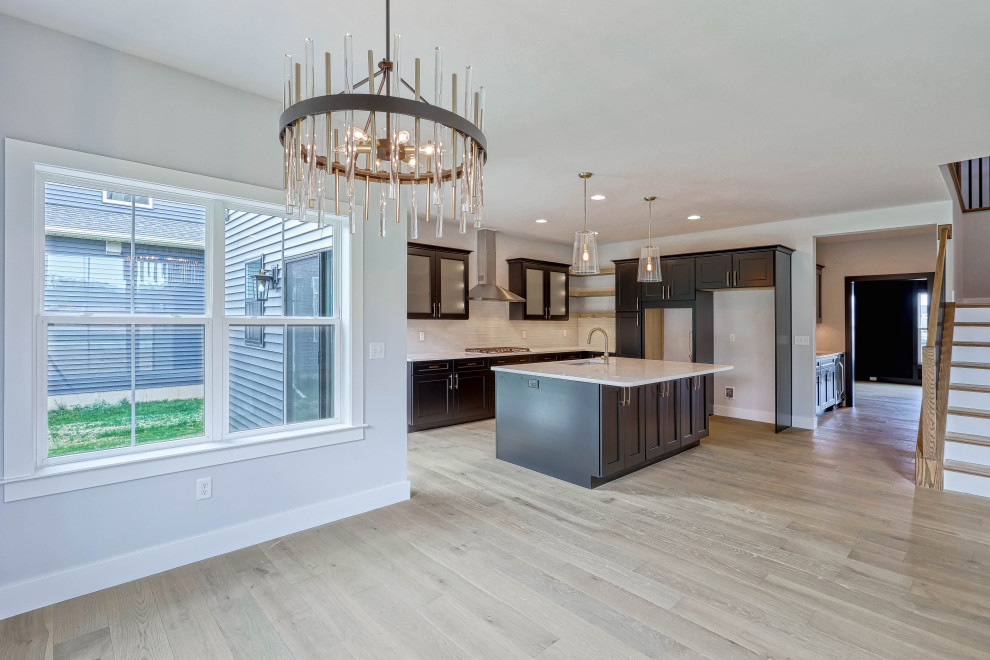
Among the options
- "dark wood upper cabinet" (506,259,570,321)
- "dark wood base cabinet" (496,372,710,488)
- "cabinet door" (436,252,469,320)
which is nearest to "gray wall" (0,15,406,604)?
"dark wood base cabinet" (496,372,710,488)

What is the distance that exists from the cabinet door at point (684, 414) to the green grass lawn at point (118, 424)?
391 cm

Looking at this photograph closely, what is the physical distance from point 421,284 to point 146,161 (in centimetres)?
363

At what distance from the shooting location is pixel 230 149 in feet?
8.87

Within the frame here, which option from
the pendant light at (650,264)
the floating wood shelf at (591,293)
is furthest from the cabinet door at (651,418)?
the floating wood shelf at (591,293)

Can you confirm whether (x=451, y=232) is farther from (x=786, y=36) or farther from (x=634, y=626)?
(x=634, y=626)

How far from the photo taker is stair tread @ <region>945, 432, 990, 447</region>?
377 centimetres

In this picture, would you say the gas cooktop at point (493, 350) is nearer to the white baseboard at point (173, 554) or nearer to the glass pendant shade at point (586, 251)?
the glass pendant shade at point (586, 251)

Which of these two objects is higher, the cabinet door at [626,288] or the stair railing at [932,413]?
the cabinet door at [626,288]

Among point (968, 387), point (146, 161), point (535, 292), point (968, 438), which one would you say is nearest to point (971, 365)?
point (968, 387)

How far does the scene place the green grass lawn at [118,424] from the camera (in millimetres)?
2312

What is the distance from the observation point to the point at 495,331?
7.18 meters

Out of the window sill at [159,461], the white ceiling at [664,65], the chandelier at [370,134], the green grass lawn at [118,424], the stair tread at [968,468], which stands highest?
the white ceiling at [664,65]

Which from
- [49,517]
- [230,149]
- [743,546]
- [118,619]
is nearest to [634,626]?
[743,546]

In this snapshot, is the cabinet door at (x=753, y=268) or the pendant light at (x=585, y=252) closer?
the pendant light at (x=585, y=252)
